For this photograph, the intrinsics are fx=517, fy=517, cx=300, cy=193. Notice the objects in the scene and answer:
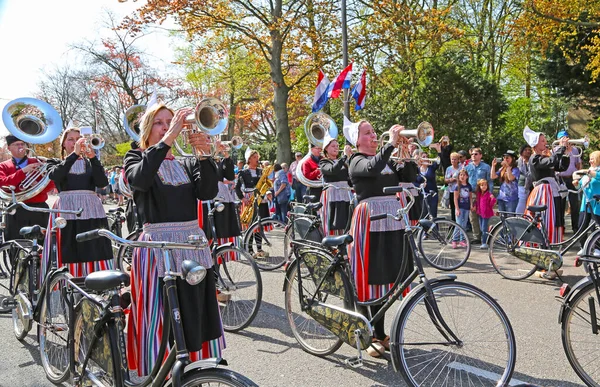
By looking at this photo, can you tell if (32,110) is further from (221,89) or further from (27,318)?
(221,89)

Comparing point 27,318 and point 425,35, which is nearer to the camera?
point 27,318

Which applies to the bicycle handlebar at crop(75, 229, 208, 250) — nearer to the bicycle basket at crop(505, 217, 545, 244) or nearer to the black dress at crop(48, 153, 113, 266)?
the black dress at crop(48, 153, 113, 266)

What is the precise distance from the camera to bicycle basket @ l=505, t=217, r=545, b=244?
6824mm

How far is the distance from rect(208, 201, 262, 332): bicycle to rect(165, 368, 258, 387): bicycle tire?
260 centimetres

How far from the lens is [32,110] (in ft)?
19.3

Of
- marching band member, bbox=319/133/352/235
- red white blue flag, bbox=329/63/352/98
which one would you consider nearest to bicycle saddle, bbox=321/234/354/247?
marching band member, bbox=319/133/352/235

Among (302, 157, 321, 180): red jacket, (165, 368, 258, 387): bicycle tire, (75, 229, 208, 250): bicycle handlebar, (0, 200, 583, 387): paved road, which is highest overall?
(302, 157, 321, 180): red jacket

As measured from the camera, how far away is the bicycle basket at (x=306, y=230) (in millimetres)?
7227

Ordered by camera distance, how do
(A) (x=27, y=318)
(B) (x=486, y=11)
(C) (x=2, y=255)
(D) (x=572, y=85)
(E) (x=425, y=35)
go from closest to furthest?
1. (A) (x=27, y=318)
2. (C) (x=2, y=255)
3. (E) (x=425, y=35)
4. (D) (x=572, y=85)
5. (B) (x=486, y=11)

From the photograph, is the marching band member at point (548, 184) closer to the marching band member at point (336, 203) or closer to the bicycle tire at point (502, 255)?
the bicycle tire at point (502, 255)

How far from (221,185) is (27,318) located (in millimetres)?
3448

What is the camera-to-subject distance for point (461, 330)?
3541mm

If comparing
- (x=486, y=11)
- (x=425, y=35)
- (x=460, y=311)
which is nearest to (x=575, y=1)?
(x=425, y=35)

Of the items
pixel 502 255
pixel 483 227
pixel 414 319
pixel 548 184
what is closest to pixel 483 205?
pixel 483 227
